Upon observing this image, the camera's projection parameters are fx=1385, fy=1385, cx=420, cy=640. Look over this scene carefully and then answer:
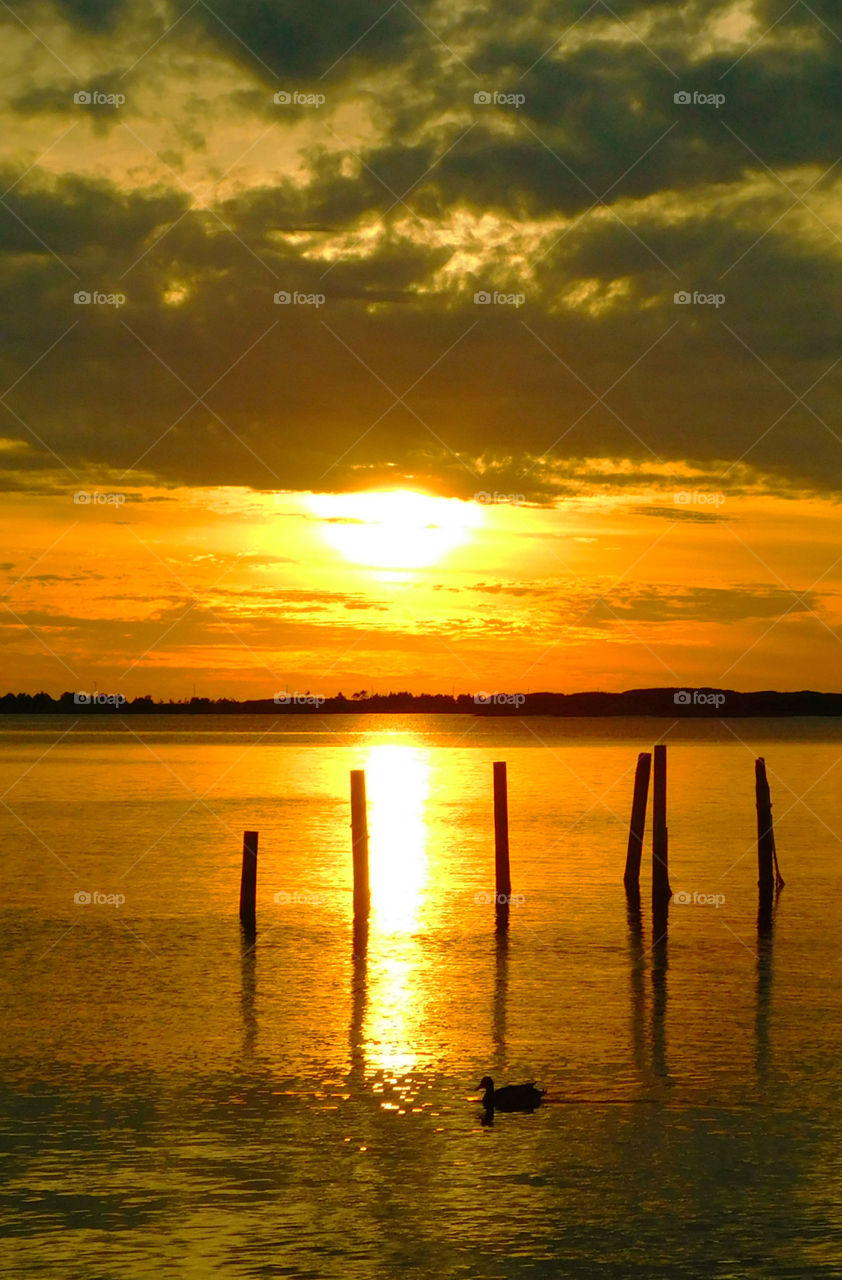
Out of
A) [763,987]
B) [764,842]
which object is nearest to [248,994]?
[763,987]

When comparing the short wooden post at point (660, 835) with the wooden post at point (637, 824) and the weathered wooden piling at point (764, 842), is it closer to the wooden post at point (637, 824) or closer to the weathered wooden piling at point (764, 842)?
the wooden post at point (637, 824)

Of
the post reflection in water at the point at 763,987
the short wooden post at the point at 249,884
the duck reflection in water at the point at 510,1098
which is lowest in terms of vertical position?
the duck reflection in water at the point at 510,1098

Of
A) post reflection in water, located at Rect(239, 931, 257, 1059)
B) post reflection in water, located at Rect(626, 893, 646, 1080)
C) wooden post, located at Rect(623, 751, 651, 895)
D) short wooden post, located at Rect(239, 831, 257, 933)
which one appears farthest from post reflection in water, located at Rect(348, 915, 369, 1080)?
wooden post, located at Rect(623, 751, 651, 895)

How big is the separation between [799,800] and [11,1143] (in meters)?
65.6

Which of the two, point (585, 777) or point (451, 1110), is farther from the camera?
point (585, 777)

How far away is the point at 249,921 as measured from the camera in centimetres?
3130

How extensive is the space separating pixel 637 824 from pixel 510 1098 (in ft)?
68.4

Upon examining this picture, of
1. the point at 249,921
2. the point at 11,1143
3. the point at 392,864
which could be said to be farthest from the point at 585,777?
the point at 11,1143

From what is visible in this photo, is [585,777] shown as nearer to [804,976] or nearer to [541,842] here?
[541,842]

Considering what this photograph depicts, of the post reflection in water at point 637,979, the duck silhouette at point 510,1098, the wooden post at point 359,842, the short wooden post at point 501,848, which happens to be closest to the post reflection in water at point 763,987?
the post reflection in water at point 637,979

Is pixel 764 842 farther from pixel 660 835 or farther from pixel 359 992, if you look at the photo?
pixel 359 992

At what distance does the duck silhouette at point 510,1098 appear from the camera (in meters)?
17.0

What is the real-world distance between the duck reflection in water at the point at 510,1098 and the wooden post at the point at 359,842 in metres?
15.1

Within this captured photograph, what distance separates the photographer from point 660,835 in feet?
112
